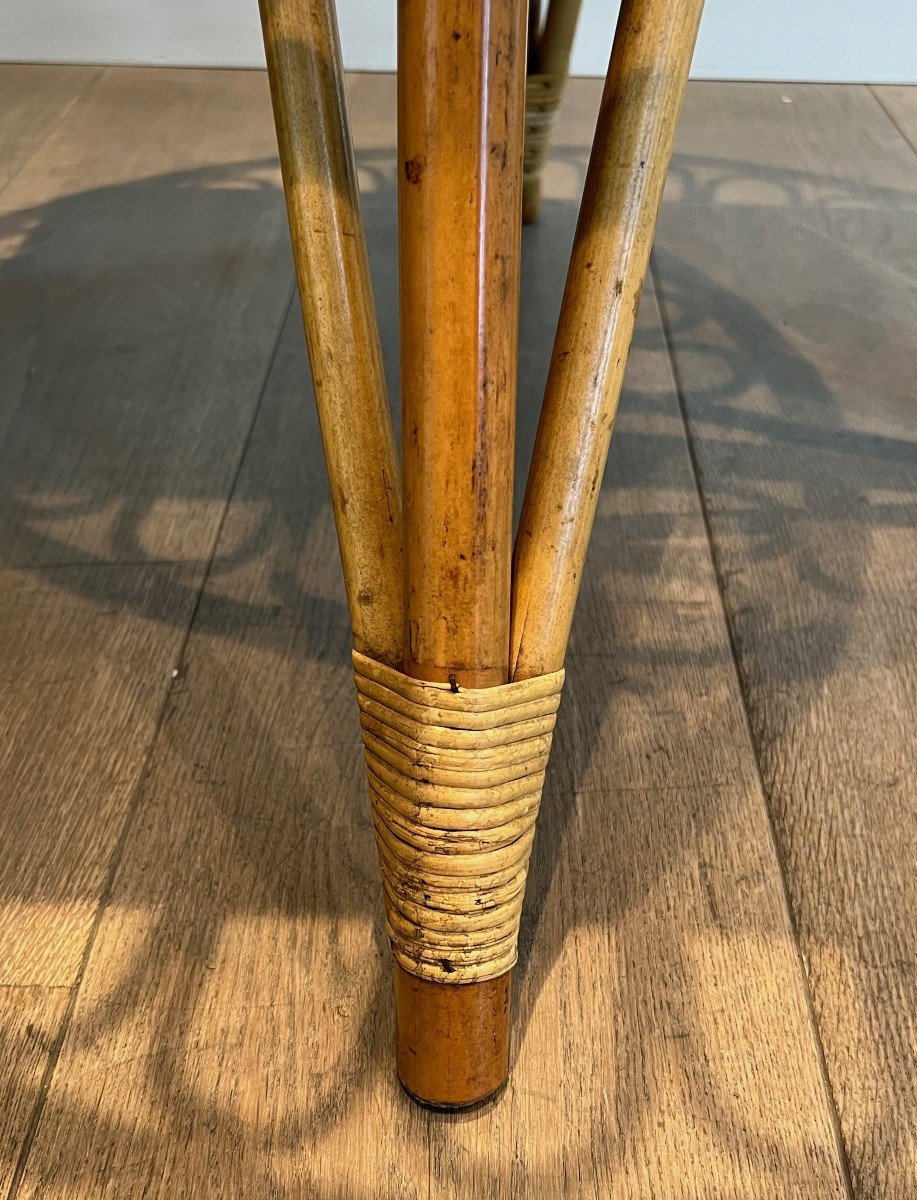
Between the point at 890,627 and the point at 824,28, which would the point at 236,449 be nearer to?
the point at 890,627

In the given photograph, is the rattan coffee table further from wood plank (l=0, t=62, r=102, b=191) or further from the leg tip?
wood plank (l=0, t=62, r=102, b=191)

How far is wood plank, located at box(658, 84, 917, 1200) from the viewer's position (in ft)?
1.96

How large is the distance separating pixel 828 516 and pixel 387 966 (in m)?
0.53

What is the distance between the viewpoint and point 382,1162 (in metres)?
0.52

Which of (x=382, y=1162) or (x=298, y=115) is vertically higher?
(x=298, y=115)

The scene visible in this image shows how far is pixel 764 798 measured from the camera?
695 mm

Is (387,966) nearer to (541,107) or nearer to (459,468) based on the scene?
(459,468)

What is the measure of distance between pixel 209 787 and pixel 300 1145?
231 mm

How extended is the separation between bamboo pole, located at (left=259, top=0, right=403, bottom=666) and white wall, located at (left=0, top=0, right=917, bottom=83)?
5.55 feet

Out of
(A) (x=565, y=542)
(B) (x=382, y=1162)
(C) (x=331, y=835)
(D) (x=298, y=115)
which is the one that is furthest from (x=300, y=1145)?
(D) (x=298, y=115)

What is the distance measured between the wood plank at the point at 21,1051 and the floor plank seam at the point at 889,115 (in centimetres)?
162

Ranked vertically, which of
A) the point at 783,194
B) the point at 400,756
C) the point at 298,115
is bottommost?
the point at 783,194

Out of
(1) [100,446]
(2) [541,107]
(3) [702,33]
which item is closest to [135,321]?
(1) [100,446]

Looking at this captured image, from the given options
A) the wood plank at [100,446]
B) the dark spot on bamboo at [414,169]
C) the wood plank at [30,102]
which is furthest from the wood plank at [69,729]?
the wood plank at [30,102]
